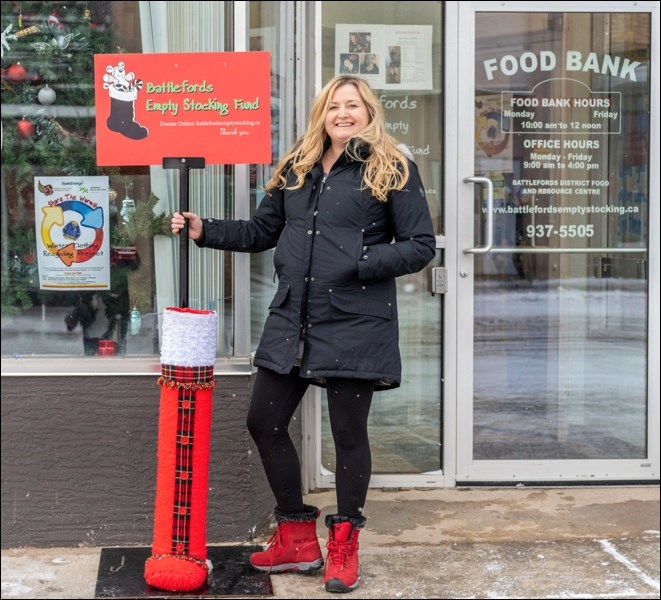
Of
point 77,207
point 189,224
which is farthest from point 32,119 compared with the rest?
point 189,224

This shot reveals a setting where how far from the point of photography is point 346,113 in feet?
13.0

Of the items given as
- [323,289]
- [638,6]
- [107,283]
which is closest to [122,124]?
[107,283]

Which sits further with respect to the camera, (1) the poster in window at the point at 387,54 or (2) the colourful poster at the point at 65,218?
(1) the poster in window at the point at 387,54

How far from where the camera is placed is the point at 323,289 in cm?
388

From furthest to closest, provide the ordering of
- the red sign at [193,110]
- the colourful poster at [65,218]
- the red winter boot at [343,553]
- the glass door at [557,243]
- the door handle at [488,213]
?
the glass door at [557,243], the door handle at [488,213], the colourful poster at [65,218], the red sign at [193,110], the red winter boot at [343,553]

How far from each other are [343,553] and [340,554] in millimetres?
12

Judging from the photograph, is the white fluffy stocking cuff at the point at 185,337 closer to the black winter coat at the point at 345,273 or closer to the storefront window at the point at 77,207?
the black winter coat at the point at 345,273

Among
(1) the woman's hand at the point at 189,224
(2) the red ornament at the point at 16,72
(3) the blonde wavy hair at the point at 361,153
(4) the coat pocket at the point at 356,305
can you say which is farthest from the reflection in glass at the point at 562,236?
(2) the red ornament at the point at 16,72

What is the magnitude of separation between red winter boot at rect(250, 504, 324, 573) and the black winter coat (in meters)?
0.59

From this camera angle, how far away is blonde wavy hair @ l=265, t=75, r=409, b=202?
3855 millimetres

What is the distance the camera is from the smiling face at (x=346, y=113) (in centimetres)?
395

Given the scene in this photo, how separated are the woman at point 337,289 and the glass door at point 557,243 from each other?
1.22m

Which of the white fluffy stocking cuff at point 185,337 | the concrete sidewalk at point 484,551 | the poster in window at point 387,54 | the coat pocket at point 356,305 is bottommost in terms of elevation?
the concrete sidewalk at point 484,551

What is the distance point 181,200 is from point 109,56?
702 mm
